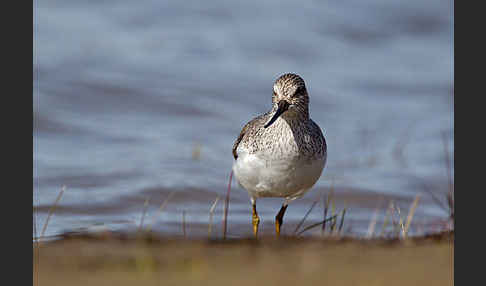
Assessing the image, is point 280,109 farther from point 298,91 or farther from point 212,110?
point 212,110

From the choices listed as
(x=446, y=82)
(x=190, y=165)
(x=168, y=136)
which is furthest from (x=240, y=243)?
(x=446, y=82)

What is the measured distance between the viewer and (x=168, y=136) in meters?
11.9

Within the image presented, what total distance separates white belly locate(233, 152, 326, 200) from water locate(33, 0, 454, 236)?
1412mm

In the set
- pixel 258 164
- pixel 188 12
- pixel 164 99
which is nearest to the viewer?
pixel 258 164

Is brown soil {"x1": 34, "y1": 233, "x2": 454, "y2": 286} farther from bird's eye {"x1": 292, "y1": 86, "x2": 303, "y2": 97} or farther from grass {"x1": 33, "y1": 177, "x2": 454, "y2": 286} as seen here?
bird's eye {"x1": 292, "y1": 86, "x2": 303, "y2": 97}

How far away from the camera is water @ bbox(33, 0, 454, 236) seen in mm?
9539

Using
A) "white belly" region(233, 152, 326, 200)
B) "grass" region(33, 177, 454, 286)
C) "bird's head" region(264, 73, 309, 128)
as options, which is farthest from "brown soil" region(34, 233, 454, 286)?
"bird's head" region(264, 73, 309, 128)

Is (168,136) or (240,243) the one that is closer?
(240,243)

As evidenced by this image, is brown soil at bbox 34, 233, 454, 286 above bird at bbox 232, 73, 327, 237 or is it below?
below

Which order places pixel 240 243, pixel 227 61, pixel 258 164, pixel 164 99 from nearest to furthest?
pixel 240 243 < pixel 258 164 < pixel 164 99 < pixel 227 61

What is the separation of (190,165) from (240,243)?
599 cm

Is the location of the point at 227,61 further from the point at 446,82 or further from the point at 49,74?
the point at 446,82

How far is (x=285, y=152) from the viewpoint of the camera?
6355 millimetres

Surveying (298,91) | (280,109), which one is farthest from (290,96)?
(280,109)
